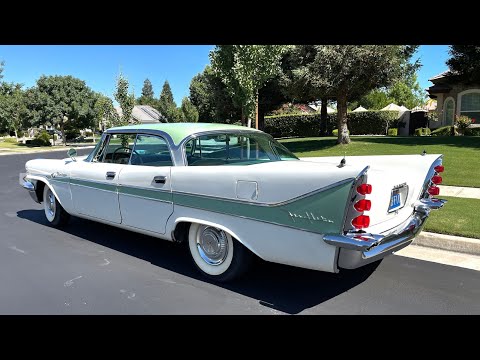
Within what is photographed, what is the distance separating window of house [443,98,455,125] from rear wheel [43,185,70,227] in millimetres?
24949

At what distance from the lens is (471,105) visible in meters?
23.9

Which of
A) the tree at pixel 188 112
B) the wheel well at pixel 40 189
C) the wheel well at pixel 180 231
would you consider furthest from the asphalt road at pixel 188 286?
the tree at pixel 188 112

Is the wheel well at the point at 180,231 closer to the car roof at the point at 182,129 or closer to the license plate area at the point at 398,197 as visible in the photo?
the car roof at the point at 182,129

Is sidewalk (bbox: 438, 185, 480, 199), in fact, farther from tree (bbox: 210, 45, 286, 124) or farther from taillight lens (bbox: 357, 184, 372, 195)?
tree (bbox: 210, 45, 286, 124)

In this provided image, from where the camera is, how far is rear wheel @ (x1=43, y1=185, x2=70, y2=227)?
20.6 feet

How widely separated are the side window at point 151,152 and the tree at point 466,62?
49.5 ft

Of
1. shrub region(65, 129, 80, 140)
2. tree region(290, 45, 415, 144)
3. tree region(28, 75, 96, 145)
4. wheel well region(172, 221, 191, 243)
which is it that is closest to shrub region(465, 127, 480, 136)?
tree region(290, 45, 415, 144)

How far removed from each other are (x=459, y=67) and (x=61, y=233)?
16710 mm

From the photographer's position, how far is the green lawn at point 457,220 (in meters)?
Answer: 5.41

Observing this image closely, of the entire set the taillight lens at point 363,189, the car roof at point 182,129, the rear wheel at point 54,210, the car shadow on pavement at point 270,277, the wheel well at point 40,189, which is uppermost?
the car roof at point 182,129

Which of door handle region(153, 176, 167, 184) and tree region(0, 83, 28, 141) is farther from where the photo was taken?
tree region(0, 83, 28, 141)
